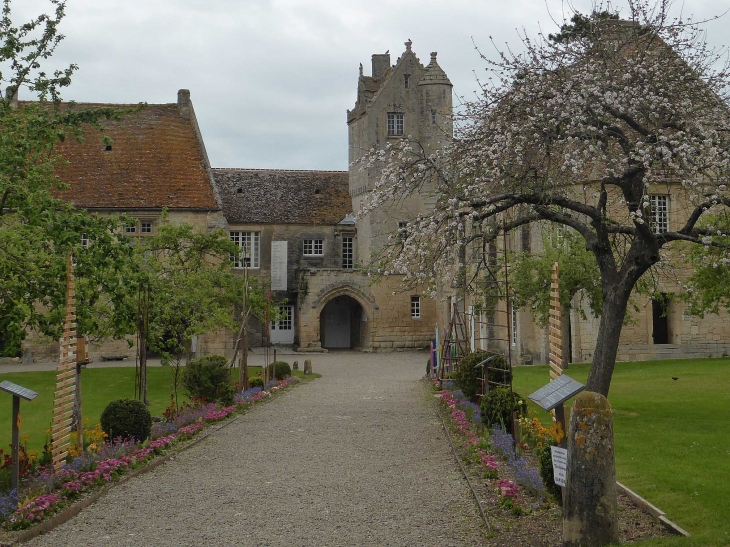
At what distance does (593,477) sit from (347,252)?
3643cm

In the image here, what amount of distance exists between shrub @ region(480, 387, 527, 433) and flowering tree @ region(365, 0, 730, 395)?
114 centimetres

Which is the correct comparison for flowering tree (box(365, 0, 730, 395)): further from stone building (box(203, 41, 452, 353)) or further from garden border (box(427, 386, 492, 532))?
stone building (box(203, 41, 452, 353))

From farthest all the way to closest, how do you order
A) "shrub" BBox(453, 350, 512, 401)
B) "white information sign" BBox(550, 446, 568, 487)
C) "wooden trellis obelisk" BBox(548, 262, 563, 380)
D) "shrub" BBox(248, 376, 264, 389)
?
"shrub" BBox(248, 376, 264, 389) < "shrub" BBox(453, 350, 512, 401) < "wooden trellis obelisk" BBox(548, 262, 563, 380) < "white information sign" BBox(550, 446, 568, 487)

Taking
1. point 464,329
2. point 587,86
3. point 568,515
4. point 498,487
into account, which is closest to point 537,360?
point 464,329

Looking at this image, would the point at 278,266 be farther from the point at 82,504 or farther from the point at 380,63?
the point at 82,504

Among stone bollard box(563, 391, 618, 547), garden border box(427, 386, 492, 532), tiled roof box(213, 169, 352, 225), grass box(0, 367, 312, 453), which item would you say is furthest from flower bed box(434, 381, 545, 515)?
tiled roof box(213, 169, 352, 225)

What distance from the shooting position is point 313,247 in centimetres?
4216

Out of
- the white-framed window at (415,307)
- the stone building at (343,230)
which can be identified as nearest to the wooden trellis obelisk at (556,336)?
the stone building at (343,230)

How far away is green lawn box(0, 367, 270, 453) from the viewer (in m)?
15.8

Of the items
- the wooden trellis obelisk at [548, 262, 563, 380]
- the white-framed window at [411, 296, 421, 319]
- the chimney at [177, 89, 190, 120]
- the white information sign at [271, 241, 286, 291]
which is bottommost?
the wooden trellis obelisk at [548, 262, 563, 380]

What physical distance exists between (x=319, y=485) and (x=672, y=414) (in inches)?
301

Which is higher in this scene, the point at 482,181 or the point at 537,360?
the point at 482,181

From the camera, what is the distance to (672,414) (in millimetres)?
14633

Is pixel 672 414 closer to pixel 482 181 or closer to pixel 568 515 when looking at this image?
pixel 482 181
